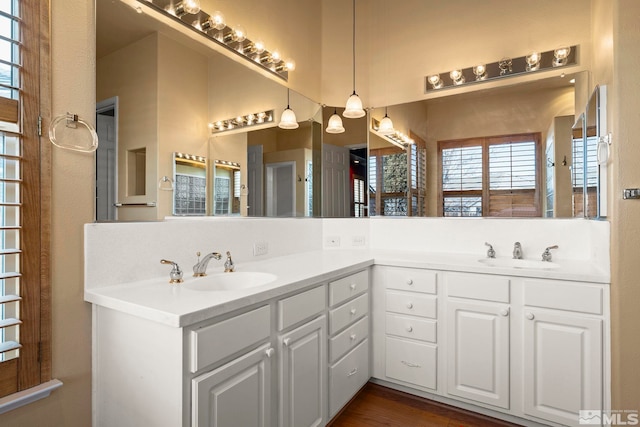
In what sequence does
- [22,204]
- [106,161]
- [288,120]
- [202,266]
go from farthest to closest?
[288,120] < [202,266] < [106,161] < [22,204]

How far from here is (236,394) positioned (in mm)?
1246

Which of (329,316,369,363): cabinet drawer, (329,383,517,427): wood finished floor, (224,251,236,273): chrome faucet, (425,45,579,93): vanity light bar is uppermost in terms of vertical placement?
(425,45,579,93): vanity light bar

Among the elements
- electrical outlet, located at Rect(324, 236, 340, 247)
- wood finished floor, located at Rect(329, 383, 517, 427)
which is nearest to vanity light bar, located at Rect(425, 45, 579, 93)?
electrical outlet, located at Rect(324, 236, 340, 247)

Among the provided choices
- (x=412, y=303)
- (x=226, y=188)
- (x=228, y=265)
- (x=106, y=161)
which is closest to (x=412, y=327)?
(x=412, y=303)

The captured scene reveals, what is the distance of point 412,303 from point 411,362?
38cm

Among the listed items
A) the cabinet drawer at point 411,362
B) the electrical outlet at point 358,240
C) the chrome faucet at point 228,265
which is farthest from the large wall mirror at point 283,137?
the cabinet drawer at point 411,362

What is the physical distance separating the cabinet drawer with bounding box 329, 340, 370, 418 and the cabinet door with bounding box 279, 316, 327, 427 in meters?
0.09

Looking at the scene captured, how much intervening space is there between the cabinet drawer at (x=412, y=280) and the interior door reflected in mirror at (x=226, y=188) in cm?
107

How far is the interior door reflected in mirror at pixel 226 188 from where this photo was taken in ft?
6.51

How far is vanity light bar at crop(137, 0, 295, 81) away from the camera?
1.75 metres

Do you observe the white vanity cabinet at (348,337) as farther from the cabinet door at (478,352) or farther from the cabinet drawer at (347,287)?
the cabinet door at (478,352)

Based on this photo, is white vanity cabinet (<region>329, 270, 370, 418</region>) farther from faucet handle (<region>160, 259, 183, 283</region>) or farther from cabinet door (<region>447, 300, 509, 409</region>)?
faucet handle (<region>160, 259, 183, 283</region>)

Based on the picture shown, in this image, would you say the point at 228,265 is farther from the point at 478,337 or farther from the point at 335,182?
the point at 478,337

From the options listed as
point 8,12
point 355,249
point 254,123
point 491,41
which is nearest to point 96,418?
point 8,12
